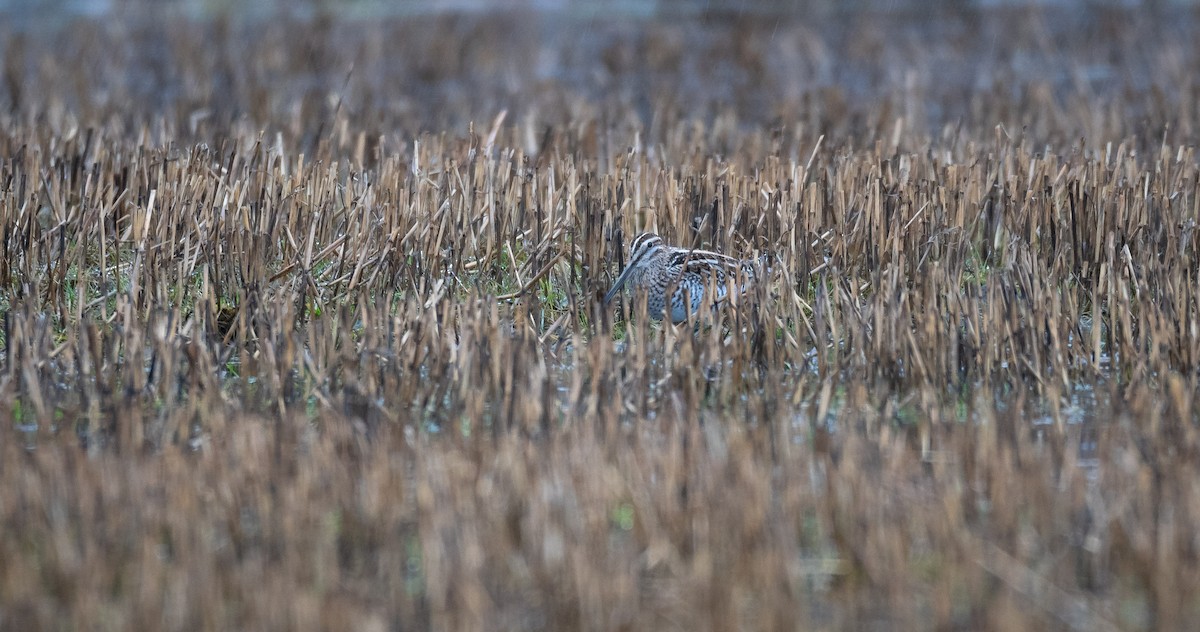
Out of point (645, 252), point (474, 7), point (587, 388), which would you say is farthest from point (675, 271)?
point (474, 7)

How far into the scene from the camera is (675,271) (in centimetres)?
590

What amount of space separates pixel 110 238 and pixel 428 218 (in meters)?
1.37

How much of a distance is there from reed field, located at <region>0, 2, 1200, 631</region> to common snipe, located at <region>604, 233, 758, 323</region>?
0.47ft

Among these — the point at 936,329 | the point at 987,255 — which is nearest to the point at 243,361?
the point at 936,329

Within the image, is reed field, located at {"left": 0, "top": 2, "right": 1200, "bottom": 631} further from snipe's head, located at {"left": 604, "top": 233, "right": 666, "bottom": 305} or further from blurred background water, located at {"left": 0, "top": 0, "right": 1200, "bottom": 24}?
blurred background water, located at {"left": 0, "top": 0, "right": 1200, "bottom": 24}

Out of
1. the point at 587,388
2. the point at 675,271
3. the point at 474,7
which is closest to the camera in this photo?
the point at 587,388

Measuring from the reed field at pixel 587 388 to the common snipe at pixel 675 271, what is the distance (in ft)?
0.47

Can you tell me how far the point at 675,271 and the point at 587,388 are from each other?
1.07 meters

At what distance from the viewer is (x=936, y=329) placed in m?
5.02

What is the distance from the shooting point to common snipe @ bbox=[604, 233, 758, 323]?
226 inches

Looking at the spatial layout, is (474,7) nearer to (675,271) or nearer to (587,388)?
(675,271)

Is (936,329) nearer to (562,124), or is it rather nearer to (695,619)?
(695,619)

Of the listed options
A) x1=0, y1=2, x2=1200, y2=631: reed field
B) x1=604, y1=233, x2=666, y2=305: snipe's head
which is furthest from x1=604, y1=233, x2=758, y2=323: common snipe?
x1=0, y1=2, x2=1200, y2=631: reed field

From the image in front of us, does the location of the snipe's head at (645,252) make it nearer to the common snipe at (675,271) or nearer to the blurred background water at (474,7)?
the common snipe at (675,271)
